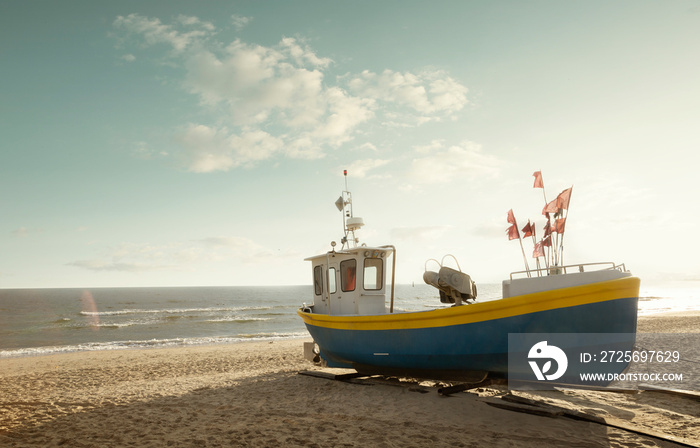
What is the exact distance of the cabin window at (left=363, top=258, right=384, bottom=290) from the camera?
9.71 m

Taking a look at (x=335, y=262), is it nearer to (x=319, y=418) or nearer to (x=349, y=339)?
(x=349, y=339)

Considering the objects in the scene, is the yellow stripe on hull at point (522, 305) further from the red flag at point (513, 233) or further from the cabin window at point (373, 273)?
the red flag at point (513, 233)

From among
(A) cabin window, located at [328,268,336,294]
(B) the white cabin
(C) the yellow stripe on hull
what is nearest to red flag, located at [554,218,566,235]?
(C) the yellow stripe on hull

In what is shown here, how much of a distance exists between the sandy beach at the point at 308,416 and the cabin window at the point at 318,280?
2189 millimetres

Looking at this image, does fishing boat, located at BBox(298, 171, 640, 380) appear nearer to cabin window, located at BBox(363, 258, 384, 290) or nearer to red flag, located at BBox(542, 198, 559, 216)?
cabin window, located at BBox(363, 258, 384, 290)

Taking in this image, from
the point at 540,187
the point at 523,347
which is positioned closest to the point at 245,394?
the point at 523,347

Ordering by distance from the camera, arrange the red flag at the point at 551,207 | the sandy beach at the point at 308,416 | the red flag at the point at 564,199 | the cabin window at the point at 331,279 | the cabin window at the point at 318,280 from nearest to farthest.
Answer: the sandy beach at the point at 308,416, the red flag at the point at 564,199, the red flag at the point at 551,207, the cabin window at the point at 331,279, the cabin window at the point at 318,280

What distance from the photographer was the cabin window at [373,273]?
382 inches

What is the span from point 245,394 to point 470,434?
5020mm

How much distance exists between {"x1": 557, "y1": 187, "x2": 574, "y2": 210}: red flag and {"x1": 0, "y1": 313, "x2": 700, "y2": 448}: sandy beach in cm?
397

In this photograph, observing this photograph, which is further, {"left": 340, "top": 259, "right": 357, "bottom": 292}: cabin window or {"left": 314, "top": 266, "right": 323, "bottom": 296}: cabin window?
{"left": 314, "top": 266, "right": 323, "bottom": 296}: cabin window

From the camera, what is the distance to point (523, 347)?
639cm

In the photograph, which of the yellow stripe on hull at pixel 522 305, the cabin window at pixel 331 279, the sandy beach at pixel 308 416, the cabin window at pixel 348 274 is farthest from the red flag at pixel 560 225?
the cabin window at pixel 331 279

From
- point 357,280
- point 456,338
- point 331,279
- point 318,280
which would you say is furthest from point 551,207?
point 318,280
